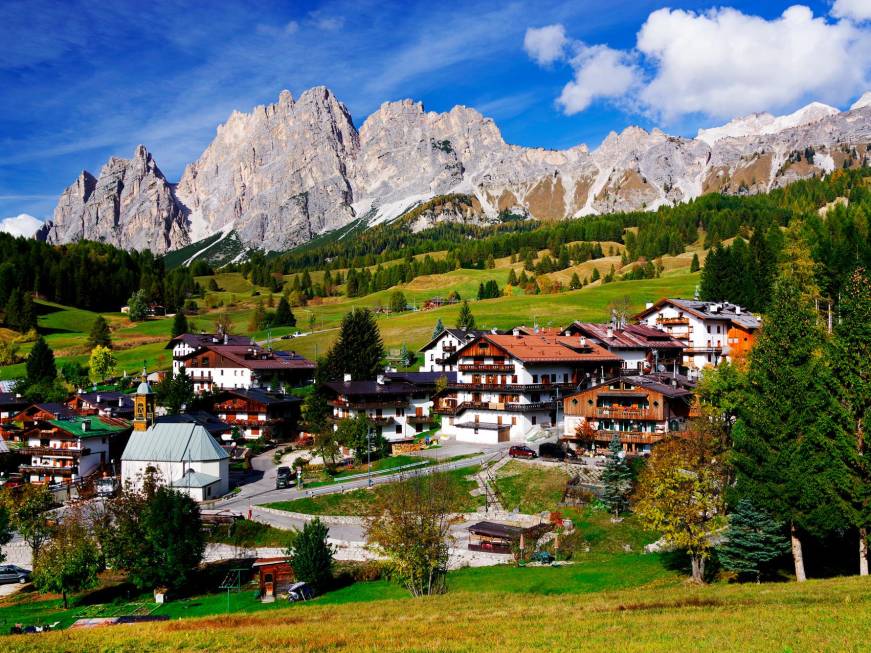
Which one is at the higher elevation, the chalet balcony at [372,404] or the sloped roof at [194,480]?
the chalet balcony at [372,404]

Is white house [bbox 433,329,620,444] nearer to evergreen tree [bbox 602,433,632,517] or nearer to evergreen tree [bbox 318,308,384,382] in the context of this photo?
evergreen tree [bbox 318,308,384,382]

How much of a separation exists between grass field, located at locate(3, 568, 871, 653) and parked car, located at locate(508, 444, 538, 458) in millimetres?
31310

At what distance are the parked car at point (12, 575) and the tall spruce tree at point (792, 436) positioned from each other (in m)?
53.5

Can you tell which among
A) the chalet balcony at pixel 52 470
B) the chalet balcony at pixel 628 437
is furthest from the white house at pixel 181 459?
the chalet balcony at pixel 628 437

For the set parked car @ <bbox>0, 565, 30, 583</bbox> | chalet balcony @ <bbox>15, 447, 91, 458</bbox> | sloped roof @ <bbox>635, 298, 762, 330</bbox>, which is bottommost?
parked car @ <bbox>0, 565, 30, 583</bbox>

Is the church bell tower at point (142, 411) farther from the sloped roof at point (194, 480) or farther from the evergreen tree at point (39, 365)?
the evergreen tree at point (39, 365)

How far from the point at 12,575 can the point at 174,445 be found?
19.3 m

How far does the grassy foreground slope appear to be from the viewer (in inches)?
812

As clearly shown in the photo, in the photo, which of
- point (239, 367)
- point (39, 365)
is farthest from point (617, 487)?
point (39, 365)

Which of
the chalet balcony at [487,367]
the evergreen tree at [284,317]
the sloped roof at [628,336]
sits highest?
the evergreen tree at [284,317]

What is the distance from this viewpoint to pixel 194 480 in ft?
221

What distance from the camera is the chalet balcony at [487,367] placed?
79.5m

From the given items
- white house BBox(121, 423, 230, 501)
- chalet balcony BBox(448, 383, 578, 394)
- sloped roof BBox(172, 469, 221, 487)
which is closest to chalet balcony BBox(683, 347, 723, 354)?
chalet balcony BBox(448, 383, 578, 394)

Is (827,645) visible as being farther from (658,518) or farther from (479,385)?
(479,385)
